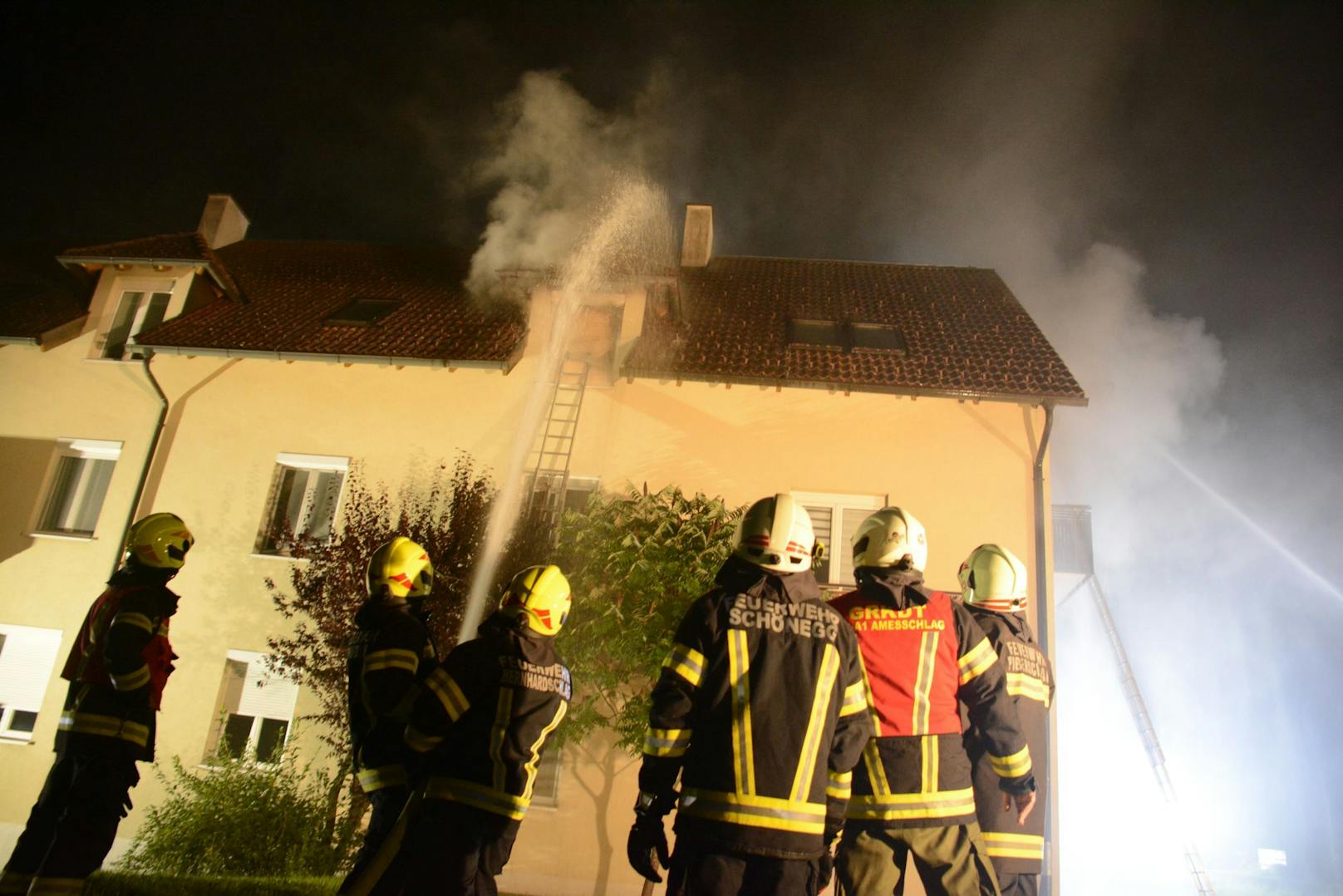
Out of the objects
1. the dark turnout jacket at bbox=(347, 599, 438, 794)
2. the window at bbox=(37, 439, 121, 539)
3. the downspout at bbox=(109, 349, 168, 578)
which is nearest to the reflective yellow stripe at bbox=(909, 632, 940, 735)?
the dark turnout jacket at bbox=(347, 599, 438, 794)

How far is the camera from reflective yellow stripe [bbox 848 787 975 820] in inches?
139

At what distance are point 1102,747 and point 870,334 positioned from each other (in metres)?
11.7

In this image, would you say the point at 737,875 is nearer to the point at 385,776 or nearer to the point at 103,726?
the point at 385,776

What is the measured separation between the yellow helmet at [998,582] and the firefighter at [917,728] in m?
0.78

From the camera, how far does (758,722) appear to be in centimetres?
308

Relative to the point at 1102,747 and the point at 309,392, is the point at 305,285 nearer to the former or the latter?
the point at 309,392

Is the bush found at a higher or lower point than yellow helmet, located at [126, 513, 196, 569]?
lower

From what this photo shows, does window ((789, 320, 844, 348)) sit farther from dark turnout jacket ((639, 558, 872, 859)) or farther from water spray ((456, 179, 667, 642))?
dark turnout jacket ((639, 558, 872, 859))

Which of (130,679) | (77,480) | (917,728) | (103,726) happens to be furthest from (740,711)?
(77,480)

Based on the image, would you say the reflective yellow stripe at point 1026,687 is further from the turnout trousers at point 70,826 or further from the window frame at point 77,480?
the window frame at point 77,480

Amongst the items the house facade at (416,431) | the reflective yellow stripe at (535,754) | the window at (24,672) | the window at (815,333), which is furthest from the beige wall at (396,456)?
the reflective yellow stripe at (535,754)

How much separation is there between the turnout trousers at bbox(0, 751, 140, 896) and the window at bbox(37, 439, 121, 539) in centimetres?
775

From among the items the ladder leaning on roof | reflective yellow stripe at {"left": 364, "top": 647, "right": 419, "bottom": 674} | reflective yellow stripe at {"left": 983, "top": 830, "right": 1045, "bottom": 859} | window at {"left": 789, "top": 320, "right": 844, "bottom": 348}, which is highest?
window at {"left": 789, "top": 320, "right": 844, "bottom": 348}

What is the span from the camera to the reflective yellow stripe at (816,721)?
3066 mm
